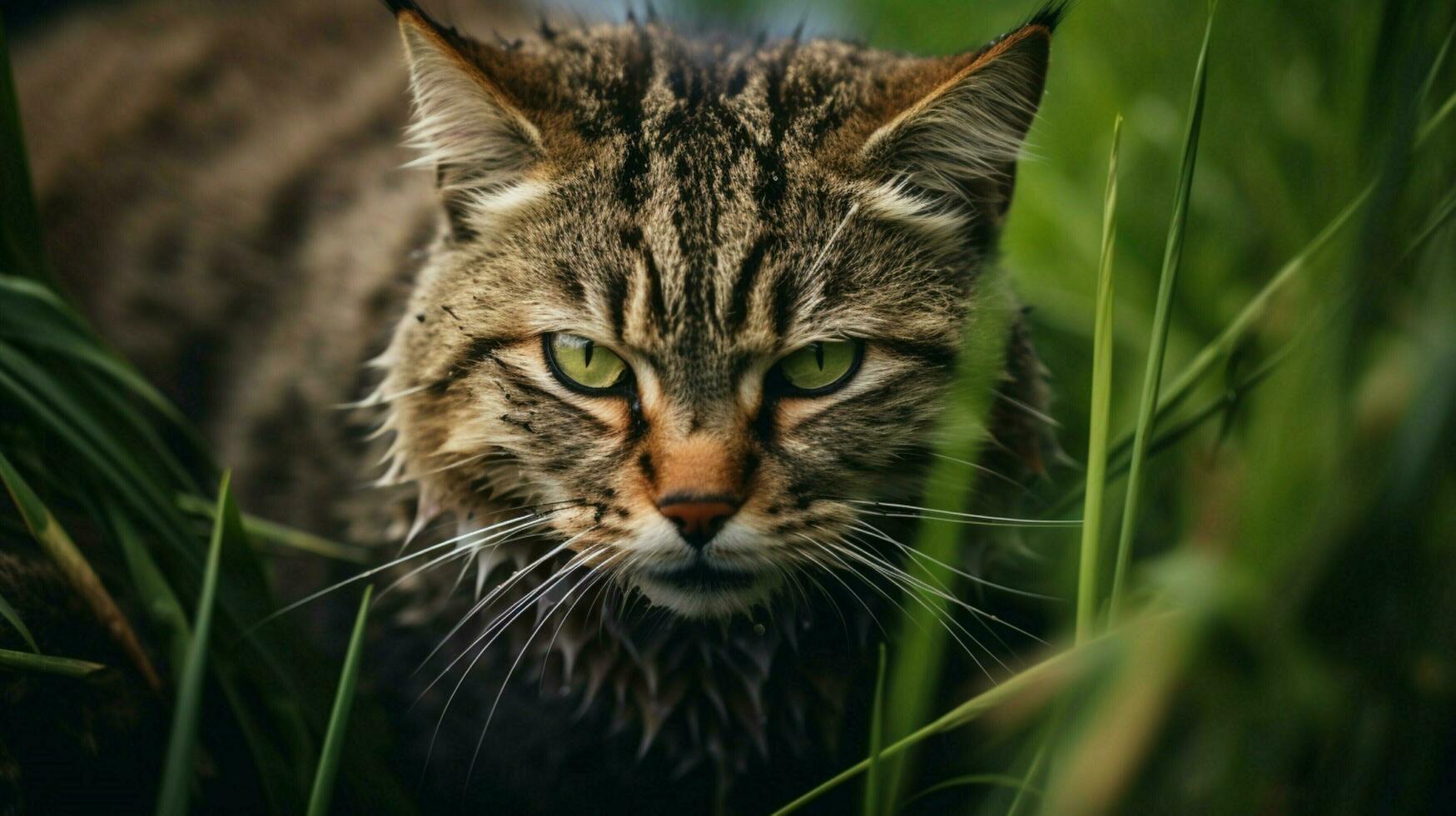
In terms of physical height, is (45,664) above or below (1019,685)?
below

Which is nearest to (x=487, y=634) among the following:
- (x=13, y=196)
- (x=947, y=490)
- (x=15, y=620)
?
(x=15, y=620)

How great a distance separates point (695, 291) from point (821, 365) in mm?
194

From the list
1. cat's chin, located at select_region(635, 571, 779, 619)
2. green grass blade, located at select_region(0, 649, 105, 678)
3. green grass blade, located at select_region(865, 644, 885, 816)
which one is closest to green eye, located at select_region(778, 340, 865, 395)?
cat's chin, located at select_region(635, 571, 779, 619)

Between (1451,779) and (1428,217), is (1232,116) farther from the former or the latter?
(1451,779)

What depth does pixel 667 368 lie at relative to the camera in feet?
3.78

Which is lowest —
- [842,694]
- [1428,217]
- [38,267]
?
[842,694]

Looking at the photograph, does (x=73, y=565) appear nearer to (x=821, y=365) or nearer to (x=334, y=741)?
(x=334, y=741)

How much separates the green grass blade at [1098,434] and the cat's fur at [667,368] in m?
0.12

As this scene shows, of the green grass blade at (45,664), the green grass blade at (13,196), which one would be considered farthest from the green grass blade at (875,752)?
the green grass blade at (13,196)

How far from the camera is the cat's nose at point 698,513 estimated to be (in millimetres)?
1072

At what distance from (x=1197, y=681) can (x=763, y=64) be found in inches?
38.6

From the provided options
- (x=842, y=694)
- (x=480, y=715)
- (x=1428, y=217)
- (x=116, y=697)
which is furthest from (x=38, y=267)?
(x=1428, y=217)

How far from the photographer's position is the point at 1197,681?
805 millimetres

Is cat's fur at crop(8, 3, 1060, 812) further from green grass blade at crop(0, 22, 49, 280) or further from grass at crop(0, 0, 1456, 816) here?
green grass blade at crop(0, 22, 49, 280)
